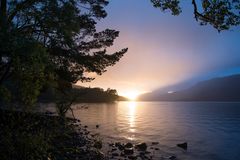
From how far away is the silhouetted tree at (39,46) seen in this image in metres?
9.35

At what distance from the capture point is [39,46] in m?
9.85

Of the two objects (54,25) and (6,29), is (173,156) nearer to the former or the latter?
(54,25)

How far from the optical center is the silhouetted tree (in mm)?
9352

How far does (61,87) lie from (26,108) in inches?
852

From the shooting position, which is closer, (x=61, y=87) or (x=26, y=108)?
(x=26, y=108)

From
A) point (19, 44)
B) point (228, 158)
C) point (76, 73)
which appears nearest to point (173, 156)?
point (228, 158)

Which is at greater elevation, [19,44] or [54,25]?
[54,25]

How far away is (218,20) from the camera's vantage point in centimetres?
1109

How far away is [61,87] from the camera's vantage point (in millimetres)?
31156

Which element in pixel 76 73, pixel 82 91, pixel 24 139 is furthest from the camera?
pixel 82 91

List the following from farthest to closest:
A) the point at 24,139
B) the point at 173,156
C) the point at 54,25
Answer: the point at 173,156
the point at 54,25
the point at 24,139

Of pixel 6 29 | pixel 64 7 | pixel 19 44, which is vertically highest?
pixel 64 7

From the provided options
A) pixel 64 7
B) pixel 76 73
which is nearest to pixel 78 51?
pixel 76 73

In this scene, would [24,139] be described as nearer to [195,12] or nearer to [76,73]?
[195,12]
